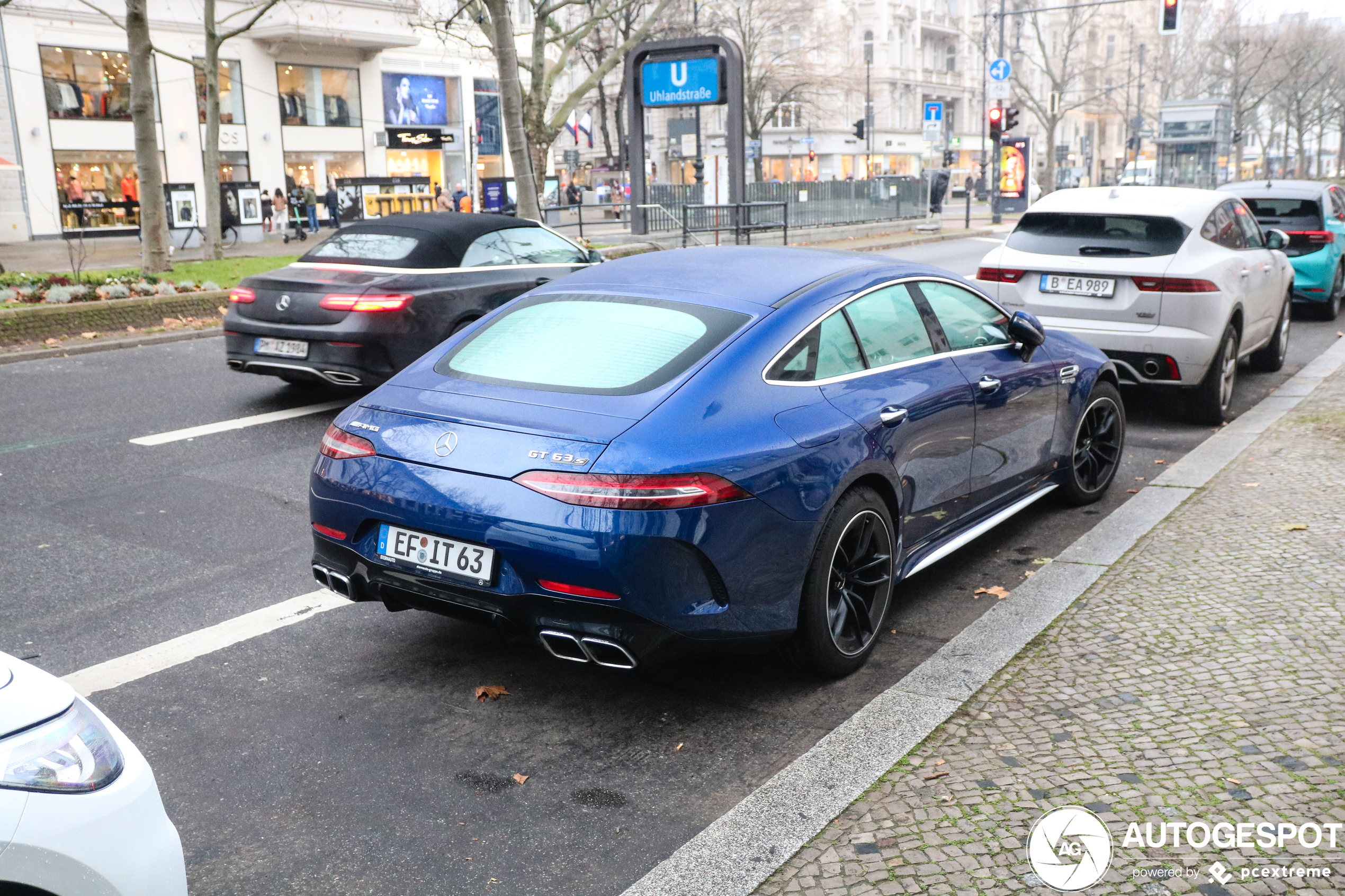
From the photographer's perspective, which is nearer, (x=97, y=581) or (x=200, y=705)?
(x=200, y=705)

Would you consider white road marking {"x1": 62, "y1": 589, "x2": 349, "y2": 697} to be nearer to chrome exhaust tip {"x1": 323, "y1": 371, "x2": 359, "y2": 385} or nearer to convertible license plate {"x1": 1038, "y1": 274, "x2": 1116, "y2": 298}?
chrome exhaust tip {"x1": 323, "y1": 371, "x2": 359, "y2": 385}

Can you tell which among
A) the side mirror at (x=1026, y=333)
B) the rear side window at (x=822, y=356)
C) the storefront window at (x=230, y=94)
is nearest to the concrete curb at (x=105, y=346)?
the side mirror at (x=1026, y=333)

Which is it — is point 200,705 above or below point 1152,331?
below

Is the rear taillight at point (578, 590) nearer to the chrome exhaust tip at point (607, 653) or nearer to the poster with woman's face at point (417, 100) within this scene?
the chrome exhaust tip at point (607, 653)

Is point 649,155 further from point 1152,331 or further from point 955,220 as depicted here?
point 1152,331

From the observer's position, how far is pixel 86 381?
1045 cm

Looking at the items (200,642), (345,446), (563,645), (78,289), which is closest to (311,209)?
(78,289)

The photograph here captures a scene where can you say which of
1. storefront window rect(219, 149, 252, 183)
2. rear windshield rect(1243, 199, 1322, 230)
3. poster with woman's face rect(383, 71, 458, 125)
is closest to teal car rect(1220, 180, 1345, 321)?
rear windshield rect(1243, 199, 1322, 230)

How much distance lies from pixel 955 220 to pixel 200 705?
44.1 meters

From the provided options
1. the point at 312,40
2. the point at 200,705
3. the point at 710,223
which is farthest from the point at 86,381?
the point at 312,40

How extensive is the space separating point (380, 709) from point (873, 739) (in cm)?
170

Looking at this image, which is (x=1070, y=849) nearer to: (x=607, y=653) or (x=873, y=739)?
(x=873, y=739)

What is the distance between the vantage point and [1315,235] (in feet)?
46.4

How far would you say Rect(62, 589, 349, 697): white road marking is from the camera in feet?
14.2
